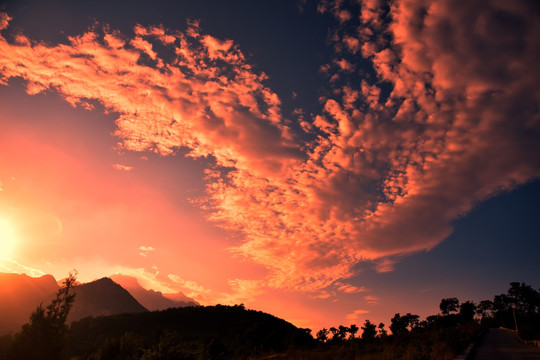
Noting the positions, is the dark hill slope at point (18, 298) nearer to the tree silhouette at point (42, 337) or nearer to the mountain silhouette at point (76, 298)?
the mountain silhouette at point (76, 298)

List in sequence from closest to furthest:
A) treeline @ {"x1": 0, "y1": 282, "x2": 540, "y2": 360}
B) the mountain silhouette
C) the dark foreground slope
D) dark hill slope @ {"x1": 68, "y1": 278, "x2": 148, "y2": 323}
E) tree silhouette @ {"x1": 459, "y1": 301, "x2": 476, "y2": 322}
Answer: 1. treeline @ {"x1": 0, "y1": 282, "x2": 540, "y2": 360}
2. the dark foreground slope
3. tree silhouette @ {"x1": 459, "y1": 301, "x2": 476, "y2": 322}
4. the mountain silhouette
5. dark hill slope @ {"x1": 68, "y1": 278, "x2": 148, "y2": 323}

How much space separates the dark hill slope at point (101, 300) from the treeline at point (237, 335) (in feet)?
285

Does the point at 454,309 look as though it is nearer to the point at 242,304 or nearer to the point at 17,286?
the point at 242,304

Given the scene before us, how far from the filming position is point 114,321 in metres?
63.0

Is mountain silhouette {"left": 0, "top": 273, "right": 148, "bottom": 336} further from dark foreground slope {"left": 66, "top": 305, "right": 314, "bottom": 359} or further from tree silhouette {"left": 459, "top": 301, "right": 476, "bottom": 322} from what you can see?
tree silhouette {"left": 459, "top": 301, "right": 476, "bottom": 322}

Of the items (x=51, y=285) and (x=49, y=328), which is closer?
(x=49, y=328)

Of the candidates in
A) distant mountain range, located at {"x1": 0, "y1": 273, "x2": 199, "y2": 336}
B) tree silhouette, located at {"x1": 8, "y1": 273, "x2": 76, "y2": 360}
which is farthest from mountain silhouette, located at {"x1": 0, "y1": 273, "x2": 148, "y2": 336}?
tree silhouette, located at {"x1": 8, "y1": 273, "x2": 76, "y2": 360}

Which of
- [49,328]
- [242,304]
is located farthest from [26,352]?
[242,304]

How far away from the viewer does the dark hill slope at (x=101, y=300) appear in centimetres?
13225

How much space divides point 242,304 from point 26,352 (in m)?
82.8

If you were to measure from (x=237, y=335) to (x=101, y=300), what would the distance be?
139 meters

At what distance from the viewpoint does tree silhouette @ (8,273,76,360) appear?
42.2ft

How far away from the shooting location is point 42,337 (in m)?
13.4

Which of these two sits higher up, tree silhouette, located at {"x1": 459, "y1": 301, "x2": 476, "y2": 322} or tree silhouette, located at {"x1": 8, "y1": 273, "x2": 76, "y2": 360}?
tree silhouette, located at {"x1": 459, "y1": 301, "x2": 476, "y2": 322}
